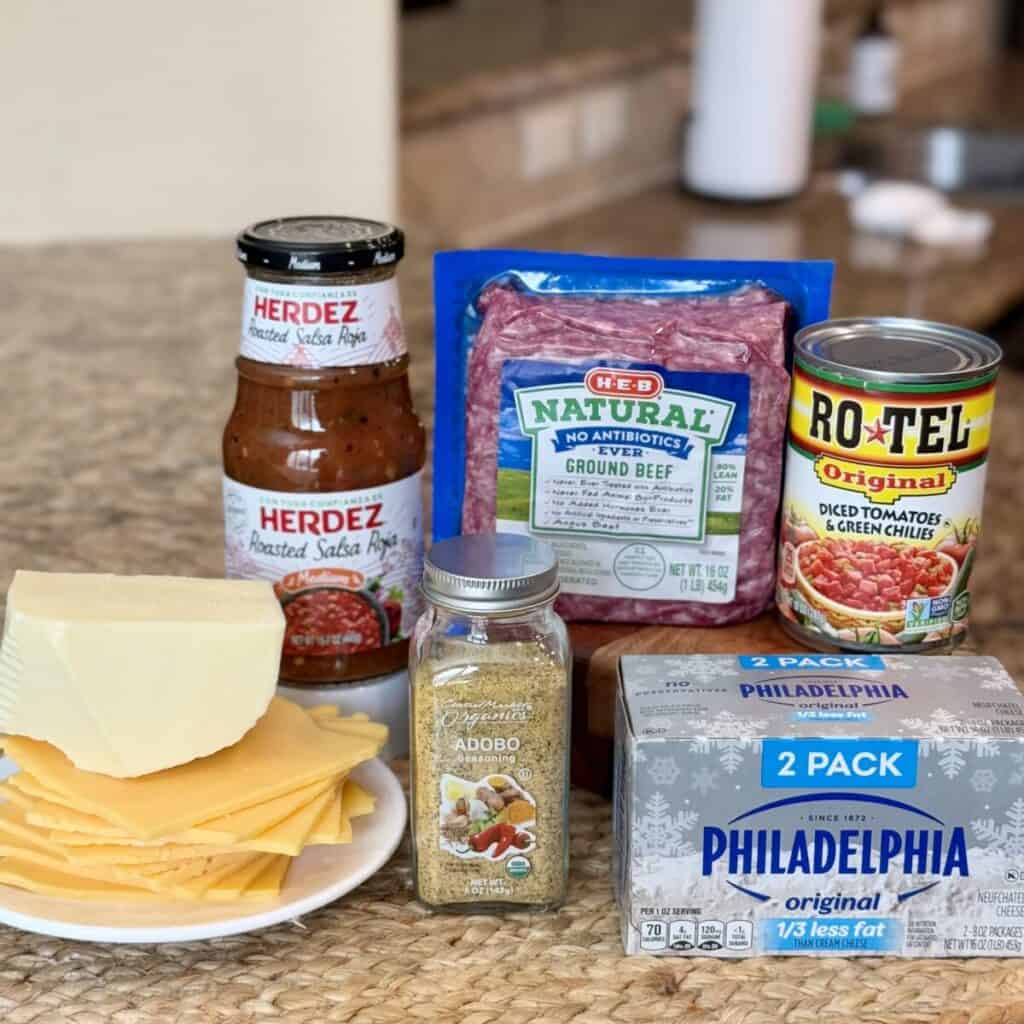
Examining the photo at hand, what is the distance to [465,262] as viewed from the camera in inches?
36.9

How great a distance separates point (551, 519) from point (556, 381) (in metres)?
0.08

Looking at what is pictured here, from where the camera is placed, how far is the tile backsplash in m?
2.36

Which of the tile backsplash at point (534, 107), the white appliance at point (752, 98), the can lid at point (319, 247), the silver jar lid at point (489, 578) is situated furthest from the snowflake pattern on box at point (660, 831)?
the white appliance at point (752, 98)

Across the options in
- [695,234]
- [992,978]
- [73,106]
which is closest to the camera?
[992,978]

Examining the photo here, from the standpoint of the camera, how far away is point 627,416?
90cm

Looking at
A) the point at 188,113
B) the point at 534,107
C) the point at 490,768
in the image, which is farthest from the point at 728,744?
the point at 534,107

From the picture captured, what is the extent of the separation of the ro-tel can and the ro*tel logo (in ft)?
0.26

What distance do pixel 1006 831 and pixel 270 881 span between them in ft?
1.21

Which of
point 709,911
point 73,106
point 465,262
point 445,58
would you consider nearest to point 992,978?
point 709,911

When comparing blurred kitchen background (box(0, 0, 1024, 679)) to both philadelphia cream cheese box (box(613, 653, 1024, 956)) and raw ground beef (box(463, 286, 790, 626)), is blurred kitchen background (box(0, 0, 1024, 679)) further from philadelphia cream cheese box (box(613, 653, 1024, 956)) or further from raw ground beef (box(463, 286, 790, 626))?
philadelphia cream cheese box (box(613, 653, 1024, 956))

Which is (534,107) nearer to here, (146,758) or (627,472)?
(627,472)

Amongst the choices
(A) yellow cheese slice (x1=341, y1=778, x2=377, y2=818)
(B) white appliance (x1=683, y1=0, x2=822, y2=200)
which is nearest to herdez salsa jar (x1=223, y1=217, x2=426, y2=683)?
(A) yellow cheese slice (x1=341, y1=778, x2=377, y2=818)

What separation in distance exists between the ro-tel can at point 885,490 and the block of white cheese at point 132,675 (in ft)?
1.01

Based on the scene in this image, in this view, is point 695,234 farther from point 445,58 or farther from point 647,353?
point 647,353
